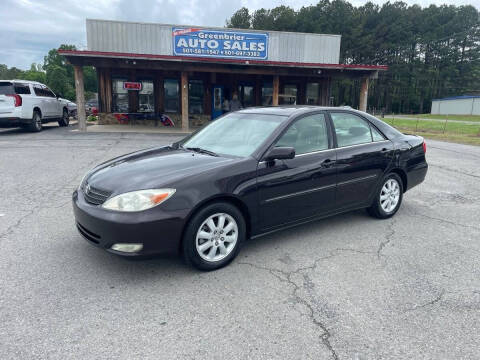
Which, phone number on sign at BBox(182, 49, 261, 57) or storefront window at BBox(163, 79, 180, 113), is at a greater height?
phone number on sign at BBox(182, 49, 261, 57)

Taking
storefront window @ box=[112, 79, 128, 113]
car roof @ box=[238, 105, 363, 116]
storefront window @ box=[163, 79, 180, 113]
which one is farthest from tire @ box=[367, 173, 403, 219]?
storefront window @ box=[112, 79, 128, 113]

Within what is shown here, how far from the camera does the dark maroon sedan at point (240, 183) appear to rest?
2.98 meters

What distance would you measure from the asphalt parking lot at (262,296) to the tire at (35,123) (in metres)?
10.8

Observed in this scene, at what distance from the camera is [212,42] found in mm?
18797

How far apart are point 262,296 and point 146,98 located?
1839 cm

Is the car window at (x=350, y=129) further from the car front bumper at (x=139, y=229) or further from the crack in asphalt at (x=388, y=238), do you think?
the car front bumper at (x=139, y=229)

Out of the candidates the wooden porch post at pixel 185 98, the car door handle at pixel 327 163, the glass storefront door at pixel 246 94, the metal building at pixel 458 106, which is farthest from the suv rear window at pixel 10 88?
the metal building at pixel 458 106

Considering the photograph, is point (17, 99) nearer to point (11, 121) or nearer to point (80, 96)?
point (11, 121)

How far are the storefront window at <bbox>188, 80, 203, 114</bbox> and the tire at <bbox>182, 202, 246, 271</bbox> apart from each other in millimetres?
17573

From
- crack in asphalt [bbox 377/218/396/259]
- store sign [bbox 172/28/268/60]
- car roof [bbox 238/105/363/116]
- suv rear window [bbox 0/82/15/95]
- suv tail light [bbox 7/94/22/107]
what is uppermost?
store sign [bbox 172/28/268/60]

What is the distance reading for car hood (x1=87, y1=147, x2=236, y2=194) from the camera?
310cm

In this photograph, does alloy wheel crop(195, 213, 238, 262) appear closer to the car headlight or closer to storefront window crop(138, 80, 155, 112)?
the car headlight

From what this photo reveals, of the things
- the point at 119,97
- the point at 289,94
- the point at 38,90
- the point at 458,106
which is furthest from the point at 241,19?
the point at 38,90

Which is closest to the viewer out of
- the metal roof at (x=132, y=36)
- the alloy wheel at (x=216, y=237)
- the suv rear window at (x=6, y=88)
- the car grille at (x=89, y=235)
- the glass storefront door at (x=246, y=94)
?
the car grille at (x=89, y=235)
